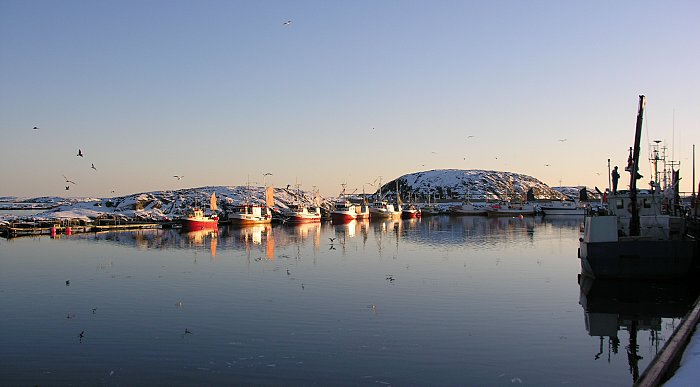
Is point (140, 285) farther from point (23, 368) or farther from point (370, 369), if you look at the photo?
point (370, 369)

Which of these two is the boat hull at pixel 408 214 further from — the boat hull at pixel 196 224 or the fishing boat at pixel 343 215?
the boat hull at pixel 196 224

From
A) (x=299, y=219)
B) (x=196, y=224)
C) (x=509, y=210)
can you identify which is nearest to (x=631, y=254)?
(x=196, y=224)

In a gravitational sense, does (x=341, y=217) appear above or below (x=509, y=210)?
below

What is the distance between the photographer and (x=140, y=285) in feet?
107

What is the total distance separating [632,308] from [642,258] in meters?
6.15

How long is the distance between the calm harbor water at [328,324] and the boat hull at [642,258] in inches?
42.0

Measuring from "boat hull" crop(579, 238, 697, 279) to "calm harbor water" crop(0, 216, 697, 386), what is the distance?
107cm

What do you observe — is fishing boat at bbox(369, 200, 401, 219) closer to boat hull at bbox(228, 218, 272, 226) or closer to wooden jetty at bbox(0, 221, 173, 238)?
boat hull at bbox(228, 218, 272, 226)

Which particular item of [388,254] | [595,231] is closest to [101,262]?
[388,254]

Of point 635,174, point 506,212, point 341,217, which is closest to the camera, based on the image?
point 635,174

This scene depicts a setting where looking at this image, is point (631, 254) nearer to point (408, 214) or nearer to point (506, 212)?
point (408, 214)

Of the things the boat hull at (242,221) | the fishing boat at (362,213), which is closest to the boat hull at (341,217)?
the fishing boat at (362,213)

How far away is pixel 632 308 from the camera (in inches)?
1006

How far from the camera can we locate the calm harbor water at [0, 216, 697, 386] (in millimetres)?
16312
